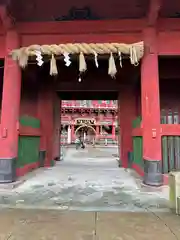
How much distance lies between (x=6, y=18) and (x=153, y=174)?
512 cm

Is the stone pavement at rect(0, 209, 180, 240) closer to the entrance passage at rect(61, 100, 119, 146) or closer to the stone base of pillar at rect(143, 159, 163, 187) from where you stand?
the stone base of pillar at rect(143, 159, 163, 187)

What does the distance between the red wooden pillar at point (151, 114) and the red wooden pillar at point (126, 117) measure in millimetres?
3072

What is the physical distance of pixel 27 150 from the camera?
6.82 meters

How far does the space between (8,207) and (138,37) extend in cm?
482

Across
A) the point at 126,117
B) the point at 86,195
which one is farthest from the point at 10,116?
the point at 126,117

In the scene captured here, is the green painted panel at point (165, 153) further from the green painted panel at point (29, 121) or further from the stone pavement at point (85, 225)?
the green painted panel at point (29, 121)

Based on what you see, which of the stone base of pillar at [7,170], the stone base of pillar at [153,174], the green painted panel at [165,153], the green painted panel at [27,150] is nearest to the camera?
the stone base of pillar at [153,174]

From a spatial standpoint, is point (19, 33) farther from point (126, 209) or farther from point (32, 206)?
point (126, 209)

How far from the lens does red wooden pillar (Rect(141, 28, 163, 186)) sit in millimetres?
5094

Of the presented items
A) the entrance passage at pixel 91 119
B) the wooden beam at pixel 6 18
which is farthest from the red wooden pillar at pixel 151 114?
the entrance passage at pixel 91 119

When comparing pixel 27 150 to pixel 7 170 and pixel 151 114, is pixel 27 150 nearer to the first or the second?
pixel 7 170

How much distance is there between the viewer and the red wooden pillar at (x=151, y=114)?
16.7ft

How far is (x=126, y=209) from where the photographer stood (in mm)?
3572

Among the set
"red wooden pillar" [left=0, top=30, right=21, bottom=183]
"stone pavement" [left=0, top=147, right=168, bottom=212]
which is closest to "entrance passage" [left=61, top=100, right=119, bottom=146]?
"red wooden pillar" [left=0, top=30, right=21, bottom=183]
